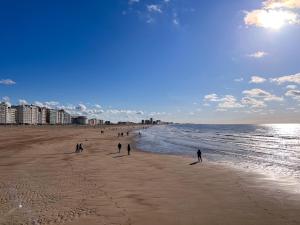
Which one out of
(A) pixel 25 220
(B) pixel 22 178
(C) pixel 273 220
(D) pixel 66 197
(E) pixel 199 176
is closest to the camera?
(A) pixel 25 220

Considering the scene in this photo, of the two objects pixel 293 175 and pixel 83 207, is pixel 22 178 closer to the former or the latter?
pixel 83 207

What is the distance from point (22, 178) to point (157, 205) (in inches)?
468

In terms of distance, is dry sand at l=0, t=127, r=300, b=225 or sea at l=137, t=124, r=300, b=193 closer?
dry sand at l=0, t=127, r=300, b=225

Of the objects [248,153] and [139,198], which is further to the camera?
[248,153]

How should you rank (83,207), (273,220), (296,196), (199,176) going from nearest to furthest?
(273,220) → (83,207) → (296,196) → (199,176)

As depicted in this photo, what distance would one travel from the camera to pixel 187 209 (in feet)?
54.3

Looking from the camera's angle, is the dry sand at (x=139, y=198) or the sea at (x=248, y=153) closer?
the dry sand at (x=139, y=198)

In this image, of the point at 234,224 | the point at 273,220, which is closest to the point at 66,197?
the point at 234,224

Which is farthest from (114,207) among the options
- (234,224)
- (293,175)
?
(293,175)

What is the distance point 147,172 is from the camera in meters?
28.6

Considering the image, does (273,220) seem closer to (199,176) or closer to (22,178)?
(199,176)

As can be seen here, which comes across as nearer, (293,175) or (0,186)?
(0,186)

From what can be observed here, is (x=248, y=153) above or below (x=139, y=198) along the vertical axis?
below

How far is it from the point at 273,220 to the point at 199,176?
39.9 ft
